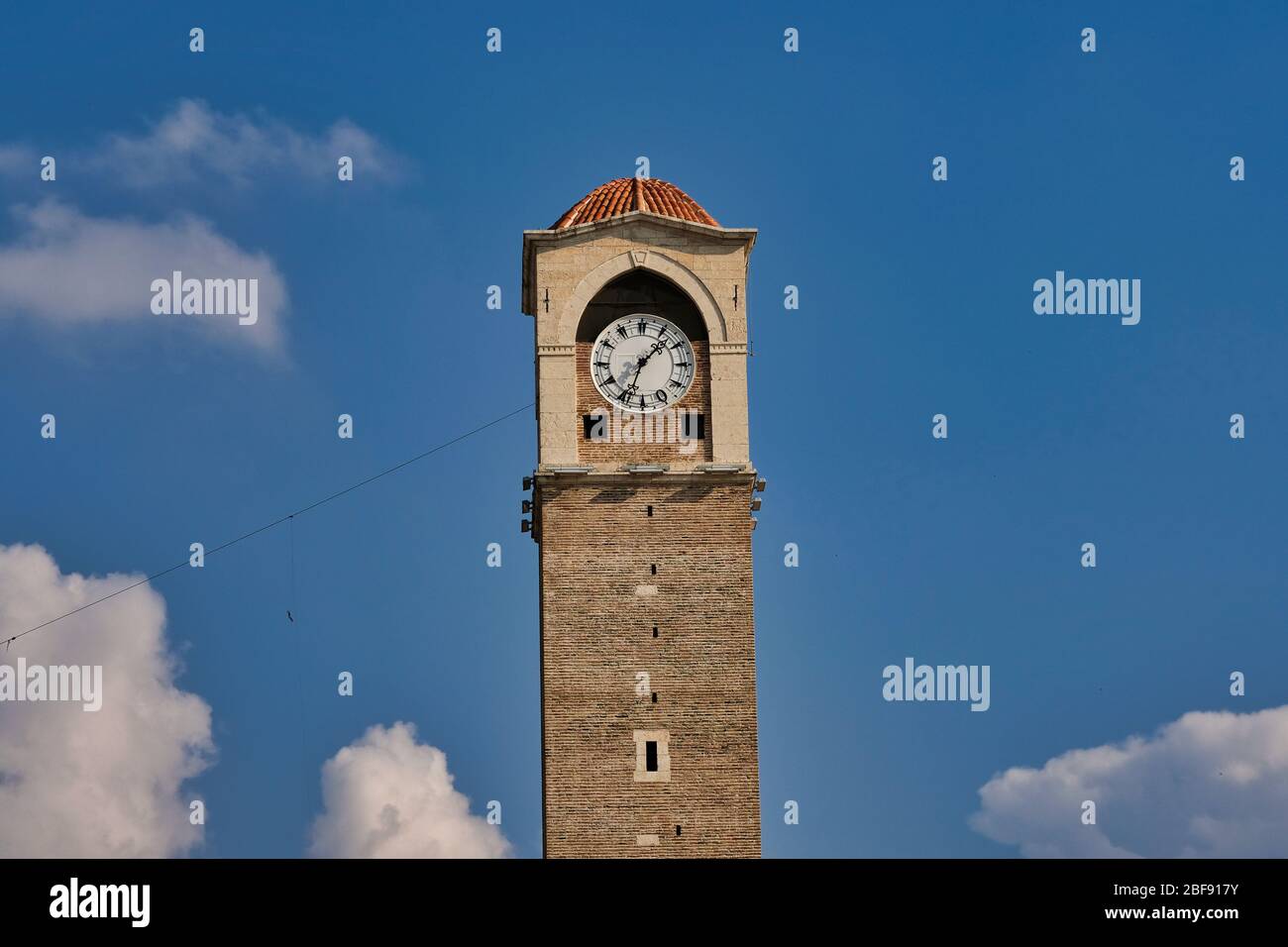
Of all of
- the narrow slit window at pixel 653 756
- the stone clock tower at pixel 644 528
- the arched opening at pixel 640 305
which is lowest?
the narrow slit window at pixel 653 756

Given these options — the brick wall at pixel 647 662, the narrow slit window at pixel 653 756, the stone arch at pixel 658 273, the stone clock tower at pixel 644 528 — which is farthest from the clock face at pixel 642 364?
the narrow slit window at pixel 653 756

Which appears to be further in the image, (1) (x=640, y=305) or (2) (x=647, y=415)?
(1) (x=640, y=305)

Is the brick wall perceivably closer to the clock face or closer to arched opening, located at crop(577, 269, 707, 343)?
the clock face

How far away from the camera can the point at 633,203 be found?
2933 inches

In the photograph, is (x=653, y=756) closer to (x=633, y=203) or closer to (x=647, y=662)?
(x=647, y=662)

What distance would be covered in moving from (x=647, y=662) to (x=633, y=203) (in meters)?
12.6

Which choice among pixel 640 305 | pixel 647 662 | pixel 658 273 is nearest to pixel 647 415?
pixel 640 305

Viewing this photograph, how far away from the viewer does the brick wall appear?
6931cm

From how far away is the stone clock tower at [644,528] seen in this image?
69562 millimetres

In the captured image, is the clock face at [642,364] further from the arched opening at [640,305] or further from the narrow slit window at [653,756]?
the narrow slit window at [653,756]

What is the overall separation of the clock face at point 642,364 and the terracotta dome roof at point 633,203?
2.96m

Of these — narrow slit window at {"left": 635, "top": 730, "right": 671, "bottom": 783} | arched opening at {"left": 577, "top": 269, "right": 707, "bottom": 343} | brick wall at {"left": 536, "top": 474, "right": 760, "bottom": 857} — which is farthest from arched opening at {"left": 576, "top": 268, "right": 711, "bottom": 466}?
narrow slit window at {"left": 635, "top": 730, "right": 671, "bottom": 783}
